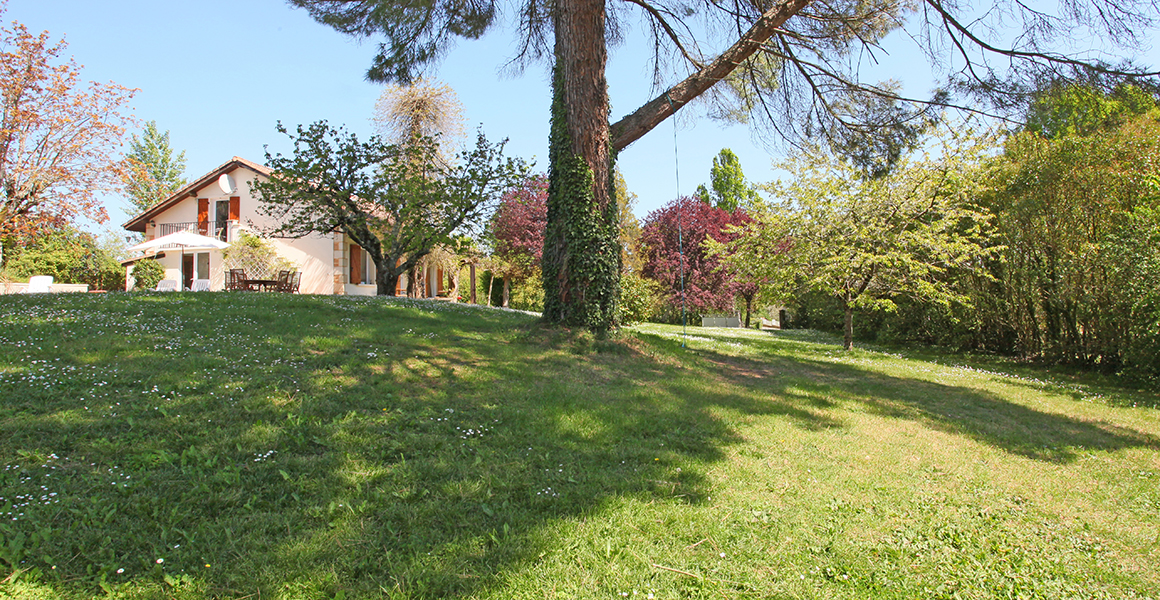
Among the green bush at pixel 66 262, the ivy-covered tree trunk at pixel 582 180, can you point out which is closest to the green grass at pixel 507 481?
the ivy-covered tree trunk at pixel 582 180

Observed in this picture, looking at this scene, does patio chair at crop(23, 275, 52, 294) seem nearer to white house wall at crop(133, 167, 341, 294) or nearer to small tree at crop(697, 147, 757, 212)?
white house wall at crop(133, 167, 341, 294)

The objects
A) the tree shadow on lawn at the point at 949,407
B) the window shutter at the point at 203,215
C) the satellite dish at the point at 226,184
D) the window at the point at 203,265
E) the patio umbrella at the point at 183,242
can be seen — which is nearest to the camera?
the tree shadow on lawn at the point at 949,407

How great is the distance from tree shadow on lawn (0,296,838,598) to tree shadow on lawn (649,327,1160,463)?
1.35 meters

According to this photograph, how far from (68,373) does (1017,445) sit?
843 centimetres

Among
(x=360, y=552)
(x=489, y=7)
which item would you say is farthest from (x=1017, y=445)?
(x=489, y=7)

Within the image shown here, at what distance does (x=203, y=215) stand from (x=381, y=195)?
13450mm

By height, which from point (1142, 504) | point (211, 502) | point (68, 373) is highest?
point (68, 373)

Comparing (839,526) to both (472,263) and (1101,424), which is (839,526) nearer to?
(1101,424)

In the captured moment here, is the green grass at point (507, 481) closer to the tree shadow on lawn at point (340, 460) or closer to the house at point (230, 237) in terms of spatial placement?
the tree shadow on lawn at point (340, 460)

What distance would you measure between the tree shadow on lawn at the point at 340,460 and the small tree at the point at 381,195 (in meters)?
8.38

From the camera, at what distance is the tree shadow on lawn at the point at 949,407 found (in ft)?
17.9

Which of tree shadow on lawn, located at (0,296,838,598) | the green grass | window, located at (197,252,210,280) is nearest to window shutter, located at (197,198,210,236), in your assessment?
window, located at (197,252,210,280)

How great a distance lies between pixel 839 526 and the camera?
10.4 feet

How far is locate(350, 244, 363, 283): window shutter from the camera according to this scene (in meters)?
23.7
